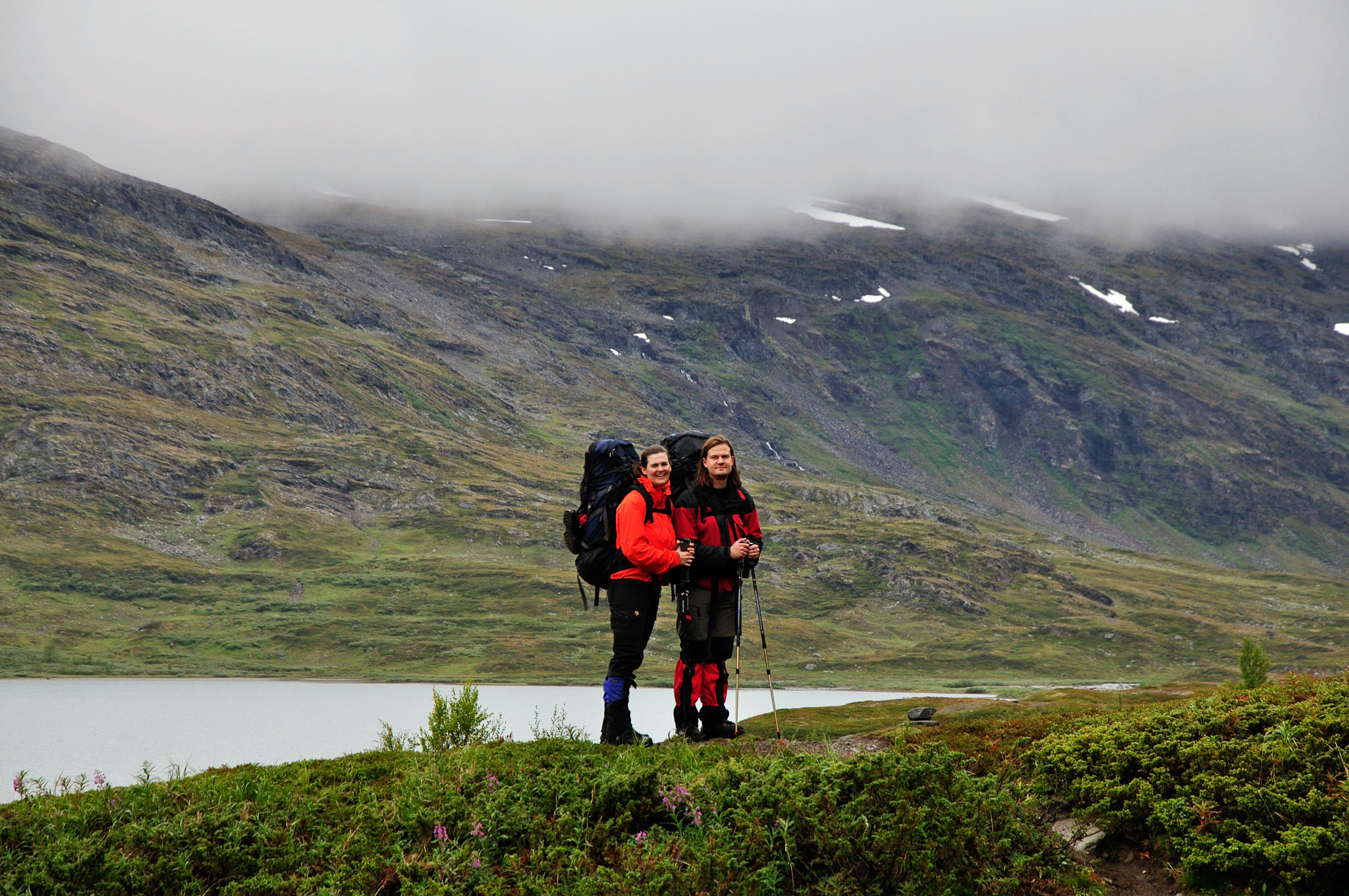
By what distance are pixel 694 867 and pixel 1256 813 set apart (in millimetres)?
4467

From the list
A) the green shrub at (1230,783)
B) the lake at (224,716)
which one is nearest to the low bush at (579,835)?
the green shrub at (1230,783)

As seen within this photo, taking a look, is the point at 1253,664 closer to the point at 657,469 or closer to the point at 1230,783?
the point at 657,469

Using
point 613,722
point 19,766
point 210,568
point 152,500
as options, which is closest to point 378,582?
point 210,568

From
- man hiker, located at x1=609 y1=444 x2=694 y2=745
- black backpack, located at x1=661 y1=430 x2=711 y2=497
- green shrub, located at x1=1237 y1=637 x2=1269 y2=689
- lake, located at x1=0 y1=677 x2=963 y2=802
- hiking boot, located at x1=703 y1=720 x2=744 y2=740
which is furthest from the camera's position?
lake, located at x1=0 y1=677 x2=963 y2=802

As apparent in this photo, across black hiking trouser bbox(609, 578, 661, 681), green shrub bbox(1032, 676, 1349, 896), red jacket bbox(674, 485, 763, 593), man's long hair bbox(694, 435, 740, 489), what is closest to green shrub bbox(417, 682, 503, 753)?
black hiking trouser bbox(609, 578, 661, 681)

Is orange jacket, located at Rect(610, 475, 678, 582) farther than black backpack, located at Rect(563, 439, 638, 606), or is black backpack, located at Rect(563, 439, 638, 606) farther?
black backpack, located at Rect(563, 439, 638, 606)

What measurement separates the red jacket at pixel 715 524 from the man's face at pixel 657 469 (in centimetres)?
75

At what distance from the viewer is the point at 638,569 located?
11938mm

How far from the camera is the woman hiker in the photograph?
1176 cm

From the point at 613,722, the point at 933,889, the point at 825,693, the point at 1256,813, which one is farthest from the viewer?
the point at 825,693

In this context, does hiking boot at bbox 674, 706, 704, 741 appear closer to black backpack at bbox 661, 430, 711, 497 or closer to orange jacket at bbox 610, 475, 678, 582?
orange jacket at bbox 610, 475, 678, 582

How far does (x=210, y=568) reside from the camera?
160 metres

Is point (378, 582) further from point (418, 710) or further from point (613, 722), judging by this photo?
point (613, 722)

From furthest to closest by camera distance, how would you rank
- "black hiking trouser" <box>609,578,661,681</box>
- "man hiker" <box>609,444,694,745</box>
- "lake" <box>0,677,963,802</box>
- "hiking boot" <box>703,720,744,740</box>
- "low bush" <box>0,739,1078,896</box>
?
"lake" <box>0,677,963,802</box> → "hiking boot" <box>703,720,744,740</box> → "black hiking trouser" <box>609,578,661,681</box> → "man hiker" <box>609,444,694,745</box> → "low bush" <box>0,739,1078,896</box>
